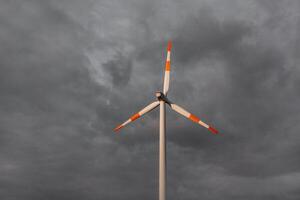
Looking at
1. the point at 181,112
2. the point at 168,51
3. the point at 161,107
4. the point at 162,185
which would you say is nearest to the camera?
the point at 162,185

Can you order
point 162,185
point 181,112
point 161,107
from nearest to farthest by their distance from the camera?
point 162,185, point 161,107, point 181,112

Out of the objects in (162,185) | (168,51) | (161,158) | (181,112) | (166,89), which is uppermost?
(168,51)

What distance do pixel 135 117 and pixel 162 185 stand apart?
2031 centimetres

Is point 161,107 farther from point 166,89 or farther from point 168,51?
point 168,51

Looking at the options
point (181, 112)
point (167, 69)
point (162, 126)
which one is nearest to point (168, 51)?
point (167, 69)

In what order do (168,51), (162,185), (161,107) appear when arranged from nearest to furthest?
(162,185) → (161,107) → (168,51)

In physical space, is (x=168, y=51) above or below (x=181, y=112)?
above

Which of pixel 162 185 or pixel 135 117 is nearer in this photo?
pixel 162 185

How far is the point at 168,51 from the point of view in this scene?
9081 cm

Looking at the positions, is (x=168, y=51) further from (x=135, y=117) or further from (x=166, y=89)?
(x=135, y=117)

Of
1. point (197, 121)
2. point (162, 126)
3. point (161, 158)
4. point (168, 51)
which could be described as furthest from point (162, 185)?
point (168, 51)

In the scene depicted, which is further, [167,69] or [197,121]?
[167,69]

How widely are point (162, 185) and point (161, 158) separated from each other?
5.05 metres

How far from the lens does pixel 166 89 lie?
87.4 meters
